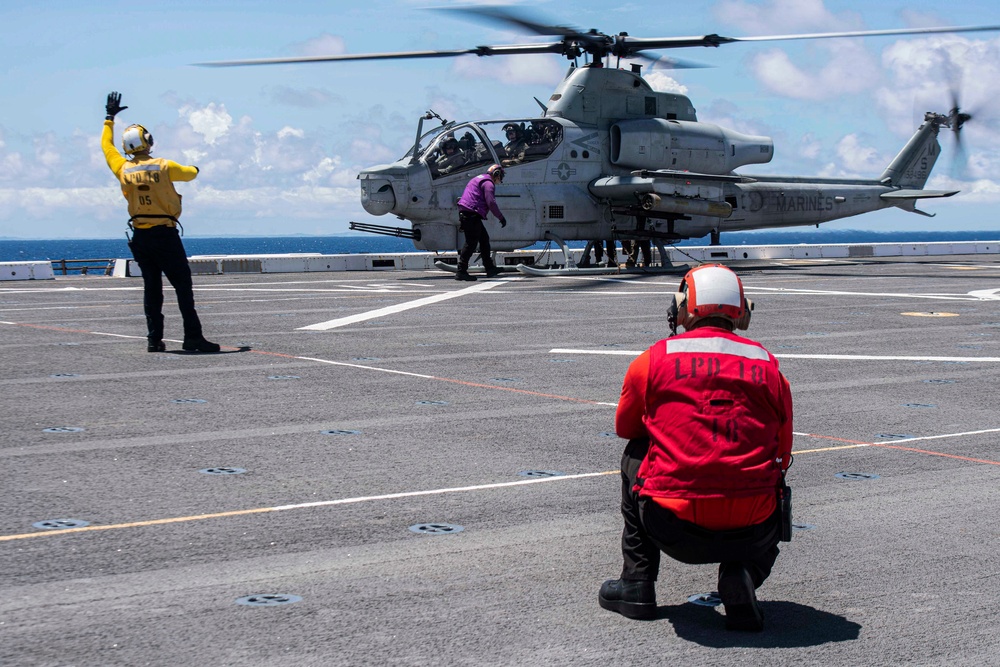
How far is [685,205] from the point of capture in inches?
949

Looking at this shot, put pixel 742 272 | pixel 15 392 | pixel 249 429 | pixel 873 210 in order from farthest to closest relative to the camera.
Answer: pixel 873 210, pixel 742 272, pixel 15 392, pixel 249 429

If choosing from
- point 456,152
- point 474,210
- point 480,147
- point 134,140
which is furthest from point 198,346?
point 480,147

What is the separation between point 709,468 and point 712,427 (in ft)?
0.49

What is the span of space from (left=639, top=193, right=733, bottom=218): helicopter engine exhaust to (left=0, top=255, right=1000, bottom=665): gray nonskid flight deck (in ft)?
36.8

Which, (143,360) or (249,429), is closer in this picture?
(249,429)

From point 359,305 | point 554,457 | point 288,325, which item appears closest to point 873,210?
point 359,305

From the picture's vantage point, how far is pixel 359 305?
16766 millimetres

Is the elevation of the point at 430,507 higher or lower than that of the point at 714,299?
lower

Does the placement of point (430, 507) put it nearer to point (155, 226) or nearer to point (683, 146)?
point (155, 226)

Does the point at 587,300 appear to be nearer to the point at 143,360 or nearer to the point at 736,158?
the point at 143,360

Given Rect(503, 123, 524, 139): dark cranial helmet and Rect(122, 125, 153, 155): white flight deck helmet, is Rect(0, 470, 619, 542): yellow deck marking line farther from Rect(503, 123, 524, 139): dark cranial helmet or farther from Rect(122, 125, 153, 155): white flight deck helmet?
Rect(503, 123, 524, 139): dark cranial helmet

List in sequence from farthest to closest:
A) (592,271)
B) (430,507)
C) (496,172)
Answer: (592,271)
(496,172)
(430,507)

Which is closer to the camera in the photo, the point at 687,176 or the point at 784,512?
the point at 784,512

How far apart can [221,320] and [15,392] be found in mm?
5867
